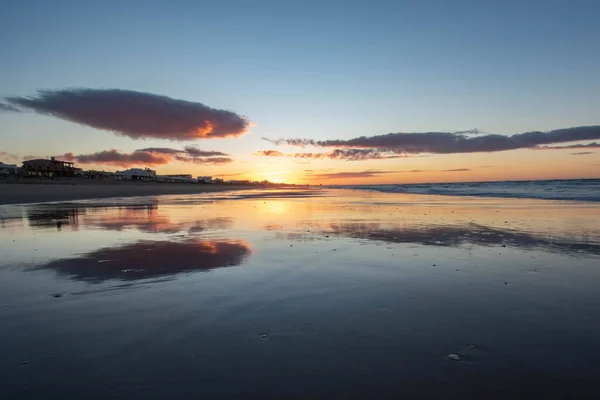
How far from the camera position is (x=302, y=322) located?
4812 mm

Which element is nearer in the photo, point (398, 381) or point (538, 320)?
point (398, 381)

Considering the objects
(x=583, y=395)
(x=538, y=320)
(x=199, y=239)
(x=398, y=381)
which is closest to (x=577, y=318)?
(x=538, y=320)

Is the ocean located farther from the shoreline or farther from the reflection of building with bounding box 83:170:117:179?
the reflection of building with bounding box 83:170:117:179

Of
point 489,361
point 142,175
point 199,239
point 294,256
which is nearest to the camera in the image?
point 489,361

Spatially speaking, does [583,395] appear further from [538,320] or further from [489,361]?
[538,320]

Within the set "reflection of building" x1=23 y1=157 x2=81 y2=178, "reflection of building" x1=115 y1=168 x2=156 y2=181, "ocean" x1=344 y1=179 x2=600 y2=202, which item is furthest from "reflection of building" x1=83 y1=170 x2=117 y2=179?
"ocean" x1=344 y1=179 x2=600 y2=202

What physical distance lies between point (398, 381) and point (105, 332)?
12.2ft

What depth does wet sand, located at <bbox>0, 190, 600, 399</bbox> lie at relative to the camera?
3.38 m

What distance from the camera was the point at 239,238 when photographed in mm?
12008

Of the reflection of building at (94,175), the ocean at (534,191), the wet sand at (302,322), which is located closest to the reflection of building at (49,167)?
the reflection of building at (94,175)

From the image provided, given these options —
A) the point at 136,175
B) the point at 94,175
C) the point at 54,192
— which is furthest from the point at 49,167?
the point at 54,192

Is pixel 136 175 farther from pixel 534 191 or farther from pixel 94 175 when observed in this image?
pixel 534 191

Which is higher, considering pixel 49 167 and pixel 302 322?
pixel 49 167

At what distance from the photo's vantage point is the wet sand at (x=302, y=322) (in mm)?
3385
